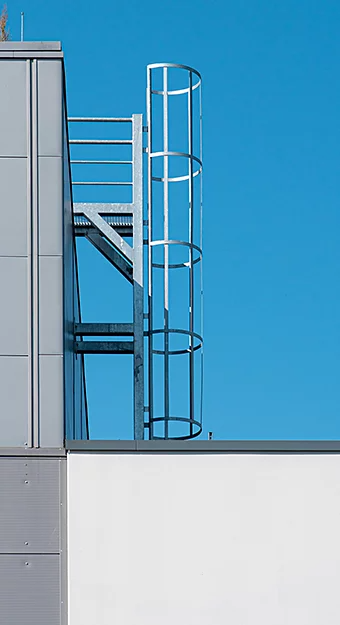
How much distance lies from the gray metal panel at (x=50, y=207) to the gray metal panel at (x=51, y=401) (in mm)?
746

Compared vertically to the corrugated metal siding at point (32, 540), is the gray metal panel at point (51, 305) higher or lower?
higher

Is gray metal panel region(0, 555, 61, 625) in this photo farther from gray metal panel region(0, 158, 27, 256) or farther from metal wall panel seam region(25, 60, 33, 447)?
gray metal panel region(0, 158, 27, 256)

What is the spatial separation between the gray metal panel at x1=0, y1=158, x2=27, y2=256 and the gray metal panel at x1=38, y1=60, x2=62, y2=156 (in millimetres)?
241

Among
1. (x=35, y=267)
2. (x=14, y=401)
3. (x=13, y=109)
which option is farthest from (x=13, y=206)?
(x=14, y=401)

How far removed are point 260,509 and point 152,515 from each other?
692 millimetres

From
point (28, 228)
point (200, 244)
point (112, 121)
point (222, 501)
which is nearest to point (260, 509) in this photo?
point (222, 501)

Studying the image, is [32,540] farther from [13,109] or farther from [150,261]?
[150,261]

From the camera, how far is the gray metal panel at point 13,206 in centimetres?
793

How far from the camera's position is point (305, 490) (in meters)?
7.71

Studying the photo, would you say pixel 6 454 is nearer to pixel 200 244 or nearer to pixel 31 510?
pixel 31 510

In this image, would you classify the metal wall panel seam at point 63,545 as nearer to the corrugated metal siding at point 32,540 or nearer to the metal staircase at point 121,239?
the corrugated metal siding at point 32,540

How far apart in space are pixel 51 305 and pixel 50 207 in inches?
26.1

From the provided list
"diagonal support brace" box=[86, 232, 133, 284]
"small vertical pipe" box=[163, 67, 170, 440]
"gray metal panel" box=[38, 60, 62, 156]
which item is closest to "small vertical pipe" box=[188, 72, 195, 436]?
"small vertical pipe" box=[163, 67, 170, 440]

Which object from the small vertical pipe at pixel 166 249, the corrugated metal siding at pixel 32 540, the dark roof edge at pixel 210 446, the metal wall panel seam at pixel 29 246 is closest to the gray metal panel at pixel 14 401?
the metal wall panel seam at pixel 29 246
